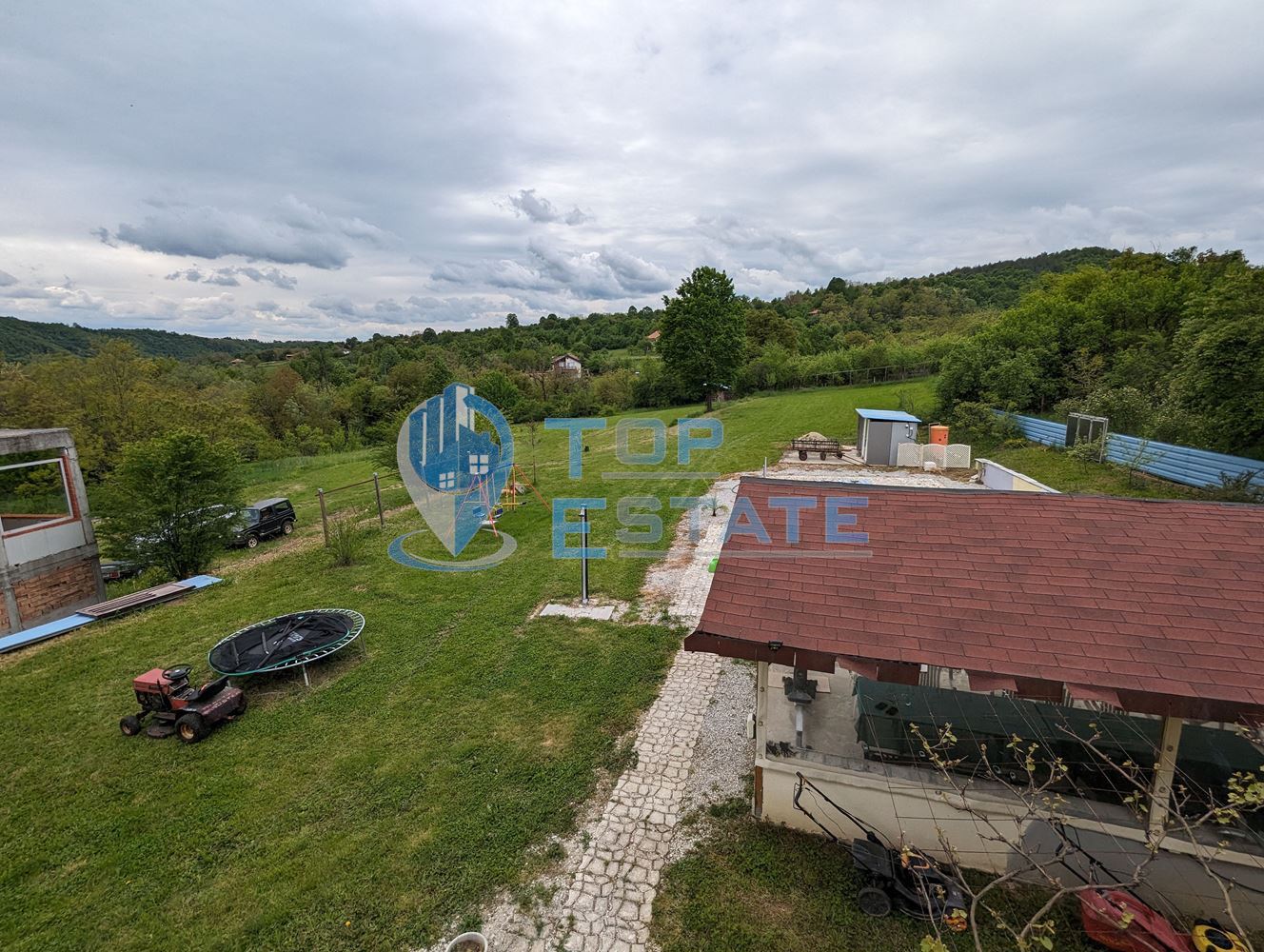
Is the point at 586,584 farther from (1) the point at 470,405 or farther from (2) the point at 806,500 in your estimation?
(1) the point at 470,405

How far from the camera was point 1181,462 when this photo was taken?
14766mm

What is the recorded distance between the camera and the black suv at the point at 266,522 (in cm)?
1711

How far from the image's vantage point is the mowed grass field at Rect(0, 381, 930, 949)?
479 centimetres

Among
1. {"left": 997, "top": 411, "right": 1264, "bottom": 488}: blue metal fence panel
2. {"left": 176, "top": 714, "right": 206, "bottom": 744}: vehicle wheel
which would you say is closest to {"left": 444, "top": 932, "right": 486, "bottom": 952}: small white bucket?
{"left": 176, "top": 714, "right": 206, "bottom": 744}: vehicle wheel

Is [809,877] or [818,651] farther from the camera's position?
[809,877]

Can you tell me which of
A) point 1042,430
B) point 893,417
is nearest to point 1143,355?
point 1042,430

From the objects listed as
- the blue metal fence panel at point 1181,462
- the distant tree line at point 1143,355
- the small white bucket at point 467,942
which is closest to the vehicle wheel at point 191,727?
the small white bucket at point 467,942

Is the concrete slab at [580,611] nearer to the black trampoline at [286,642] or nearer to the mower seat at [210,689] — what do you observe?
the black trampoline at [286,642]

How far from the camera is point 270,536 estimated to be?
710 inches

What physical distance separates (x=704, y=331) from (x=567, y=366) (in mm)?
26446

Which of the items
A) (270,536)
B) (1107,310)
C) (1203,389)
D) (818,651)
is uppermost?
(1107,310)

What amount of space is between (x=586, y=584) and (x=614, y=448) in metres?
17.8

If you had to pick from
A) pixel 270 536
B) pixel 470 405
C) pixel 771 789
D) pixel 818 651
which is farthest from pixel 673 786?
pixel 270 536

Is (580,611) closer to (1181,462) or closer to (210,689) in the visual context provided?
(210,689)
